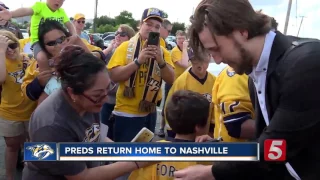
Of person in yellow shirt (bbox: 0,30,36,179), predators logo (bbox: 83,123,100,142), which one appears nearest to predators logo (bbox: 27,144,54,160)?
predators logo (bbox: 83,123,100,142)

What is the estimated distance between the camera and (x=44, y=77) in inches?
135

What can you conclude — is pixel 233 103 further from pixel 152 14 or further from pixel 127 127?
pixel 152 14

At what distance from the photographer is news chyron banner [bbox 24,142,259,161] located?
1.96 m

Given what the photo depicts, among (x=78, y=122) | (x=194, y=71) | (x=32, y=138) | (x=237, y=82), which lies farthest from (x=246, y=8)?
(x=194, y=71)

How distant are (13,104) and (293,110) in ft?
10.4

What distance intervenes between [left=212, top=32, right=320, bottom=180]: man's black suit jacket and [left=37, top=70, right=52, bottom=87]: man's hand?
1.99 metres

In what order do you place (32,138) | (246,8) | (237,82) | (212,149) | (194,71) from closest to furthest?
(246,8) < (212,149) < (32,138) < (237,82) < (194,71)

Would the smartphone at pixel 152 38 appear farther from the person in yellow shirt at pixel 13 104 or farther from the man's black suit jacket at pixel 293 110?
the man's black suit jacket at pixel 293 110

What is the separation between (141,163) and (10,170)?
2461mm

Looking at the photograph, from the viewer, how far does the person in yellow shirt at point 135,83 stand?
12.7 feet

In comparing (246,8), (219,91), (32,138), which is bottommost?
(32,138)

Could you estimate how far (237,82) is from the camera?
250cm

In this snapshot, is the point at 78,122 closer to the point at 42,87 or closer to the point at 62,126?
the point at 62,126

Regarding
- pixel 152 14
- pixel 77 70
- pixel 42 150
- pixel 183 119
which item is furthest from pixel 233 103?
pixel 152 14
